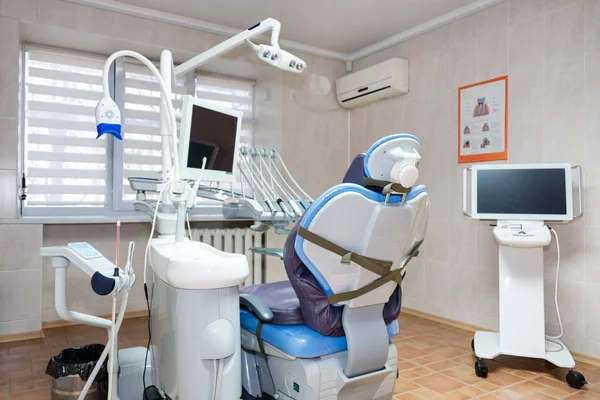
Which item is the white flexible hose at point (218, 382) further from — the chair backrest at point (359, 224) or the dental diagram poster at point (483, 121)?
the dental diagram poster at point (483, 121)

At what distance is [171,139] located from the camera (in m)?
2.19

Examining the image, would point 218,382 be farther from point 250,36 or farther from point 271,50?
point 250,36

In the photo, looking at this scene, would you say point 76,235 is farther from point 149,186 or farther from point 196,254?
point 196,254

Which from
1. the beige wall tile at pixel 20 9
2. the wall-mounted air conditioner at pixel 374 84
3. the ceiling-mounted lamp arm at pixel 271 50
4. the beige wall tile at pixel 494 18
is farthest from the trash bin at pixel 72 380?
the beige wall tile at pixel 494 18

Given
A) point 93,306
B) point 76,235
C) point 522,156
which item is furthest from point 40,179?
point 522,156

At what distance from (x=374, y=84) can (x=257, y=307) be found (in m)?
3.24

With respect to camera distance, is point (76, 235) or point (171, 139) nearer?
point (171, 139)

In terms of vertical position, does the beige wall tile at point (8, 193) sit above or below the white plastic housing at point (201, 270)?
above

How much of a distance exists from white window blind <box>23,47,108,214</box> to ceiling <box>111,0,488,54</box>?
2.81 ft

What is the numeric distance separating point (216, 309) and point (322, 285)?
42cm

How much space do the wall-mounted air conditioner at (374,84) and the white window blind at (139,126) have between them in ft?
6.06

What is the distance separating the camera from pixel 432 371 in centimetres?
294

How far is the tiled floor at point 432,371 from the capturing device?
2.59m

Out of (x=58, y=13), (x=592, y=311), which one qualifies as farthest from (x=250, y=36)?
(x=592, y=311)
